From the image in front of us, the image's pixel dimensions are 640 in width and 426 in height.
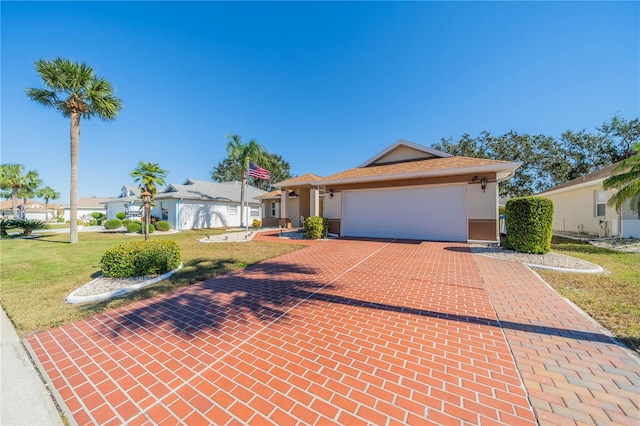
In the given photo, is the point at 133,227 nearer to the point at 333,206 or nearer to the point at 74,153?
the point at 74,153

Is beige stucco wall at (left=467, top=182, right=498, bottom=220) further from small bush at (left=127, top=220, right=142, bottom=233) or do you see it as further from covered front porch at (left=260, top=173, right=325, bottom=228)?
small bush at (left=127, top=220, right=142, bottom=233)

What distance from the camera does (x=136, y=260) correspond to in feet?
19.2

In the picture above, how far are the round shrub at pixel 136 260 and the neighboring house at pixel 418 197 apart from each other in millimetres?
8990

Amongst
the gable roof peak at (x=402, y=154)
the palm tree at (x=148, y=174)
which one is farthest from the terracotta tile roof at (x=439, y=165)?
the palm tree at (x=148, y=174)

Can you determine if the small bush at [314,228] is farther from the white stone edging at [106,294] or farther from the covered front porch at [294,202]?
the white stone edging at [106,294]

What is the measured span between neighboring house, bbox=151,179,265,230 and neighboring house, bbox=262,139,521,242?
34.3 ft

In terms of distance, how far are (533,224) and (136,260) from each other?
1193 cm

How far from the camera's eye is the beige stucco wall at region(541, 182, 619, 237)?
12.9 metres

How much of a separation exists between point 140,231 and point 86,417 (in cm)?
2133

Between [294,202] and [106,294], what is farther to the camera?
[294,202]

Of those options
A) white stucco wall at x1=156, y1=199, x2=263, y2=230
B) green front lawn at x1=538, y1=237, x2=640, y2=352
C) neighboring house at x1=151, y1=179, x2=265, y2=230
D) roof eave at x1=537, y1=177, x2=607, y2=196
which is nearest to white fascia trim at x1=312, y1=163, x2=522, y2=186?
green front lawn at x1=538, y1=237, x2=640, y2=352

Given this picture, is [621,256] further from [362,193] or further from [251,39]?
[251,39]

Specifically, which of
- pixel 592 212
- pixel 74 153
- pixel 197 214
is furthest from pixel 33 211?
pixel 592 212

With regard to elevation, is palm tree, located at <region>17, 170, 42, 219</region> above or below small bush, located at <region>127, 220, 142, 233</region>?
above
